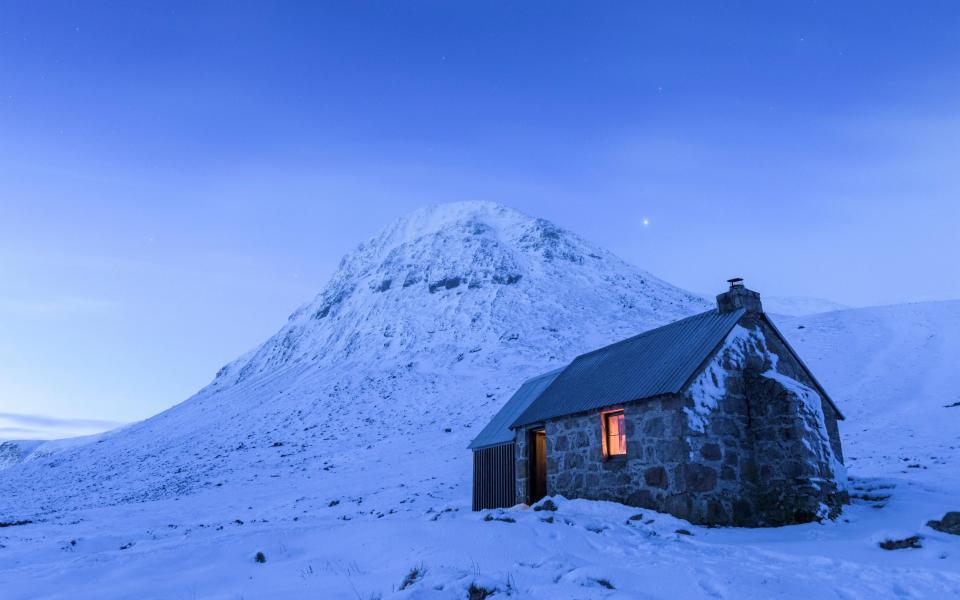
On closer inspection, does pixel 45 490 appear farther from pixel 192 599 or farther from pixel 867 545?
pixel 867 545

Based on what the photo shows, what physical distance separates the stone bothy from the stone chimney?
0.04 meters

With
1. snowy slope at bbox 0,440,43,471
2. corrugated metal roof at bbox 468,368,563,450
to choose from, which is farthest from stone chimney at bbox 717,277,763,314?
snowy slope at bbox 0,440,43,471

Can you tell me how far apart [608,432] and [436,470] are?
16960 millimetres

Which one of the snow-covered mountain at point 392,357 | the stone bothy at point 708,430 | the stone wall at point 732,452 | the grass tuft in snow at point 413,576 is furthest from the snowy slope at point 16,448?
the grass tuft in snow at point 413,576

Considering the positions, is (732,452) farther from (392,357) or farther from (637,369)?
(392,357)

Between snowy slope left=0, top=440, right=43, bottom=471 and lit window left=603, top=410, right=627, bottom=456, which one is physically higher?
snowy slope left=0, top=440, right=43, bottom=471

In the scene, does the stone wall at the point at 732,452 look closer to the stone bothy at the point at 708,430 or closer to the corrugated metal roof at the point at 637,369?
the stone bothy at the point at 708,430

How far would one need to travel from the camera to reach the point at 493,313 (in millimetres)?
77688

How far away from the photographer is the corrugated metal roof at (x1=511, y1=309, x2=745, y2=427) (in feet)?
56.3

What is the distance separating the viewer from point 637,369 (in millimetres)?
19156

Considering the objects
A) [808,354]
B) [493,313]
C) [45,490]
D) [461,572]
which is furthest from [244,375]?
[461,572]

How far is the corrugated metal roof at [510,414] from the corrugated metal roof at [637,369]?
103 cm

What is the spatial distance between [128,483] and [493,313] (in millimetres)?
45133

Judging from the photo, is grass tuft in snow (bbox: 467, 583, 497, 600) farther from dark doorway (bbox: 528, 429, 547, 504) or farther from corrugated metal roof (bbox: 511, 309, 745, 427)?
dark doorway (bbox: 528, 429, 547, 504)
